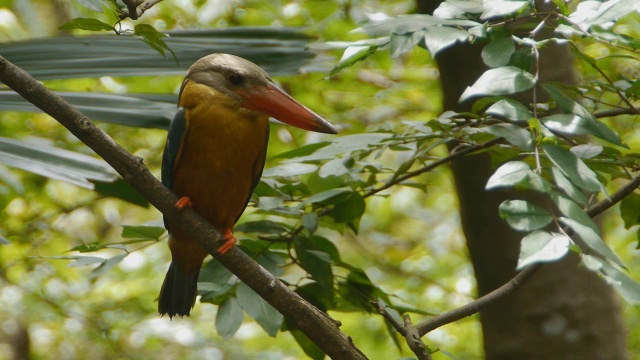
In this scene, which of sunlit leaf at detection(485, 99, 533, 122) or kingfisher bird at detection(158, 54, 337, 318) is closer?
sunlit leaf at detection(485, 99, 533, 122)

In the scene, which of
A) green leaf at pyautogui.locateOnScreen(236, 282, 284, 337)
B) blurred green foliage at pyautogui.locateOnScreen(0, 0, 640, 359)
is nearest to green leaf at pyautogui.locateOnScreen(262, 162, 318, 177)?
green leaf at pyautogui.locateOnScreen(236, 282, 284, 337)

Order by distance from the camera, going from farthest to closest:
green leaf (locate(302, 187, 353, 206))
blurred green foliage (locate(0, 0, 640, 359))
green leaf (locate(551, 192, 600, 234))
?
blurred green foliage (locate(0, 0, 640, 359)), green leaf (locate(302, 187, 353, 206)), green leaf (locate(551, 192, 600, 234))

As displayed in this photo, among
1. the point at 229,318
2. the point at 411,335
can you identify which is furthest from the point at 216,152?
the point at 411,335

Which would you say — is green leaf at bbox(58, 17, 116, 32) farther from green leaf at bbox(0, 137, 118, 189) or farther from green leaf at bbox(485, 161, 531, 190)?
green leaf at bbox(485, 161, 531, 190)

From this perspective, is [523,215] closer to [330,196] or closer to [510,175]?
[510,175]

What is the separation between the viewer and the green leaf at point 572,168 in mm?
1429

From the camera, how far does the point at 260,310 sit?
7.59 feet

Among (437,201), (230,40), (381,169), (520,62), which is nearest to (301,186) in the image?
(381,169)

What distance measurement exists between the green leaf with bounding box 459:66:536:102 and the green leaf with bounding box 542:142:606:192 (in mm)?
143

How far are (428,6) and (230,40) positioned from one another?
0.80 m

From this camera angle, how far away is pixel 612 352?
2.68 m

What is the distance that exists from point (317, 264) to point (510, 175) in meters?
1.12

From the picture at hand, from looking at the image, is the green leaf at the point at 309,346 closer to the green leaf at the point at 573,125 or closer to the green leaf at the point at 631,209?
the green leaf at the point at 631,209

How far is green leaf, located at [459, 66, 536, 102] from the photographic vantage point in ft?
5.16
